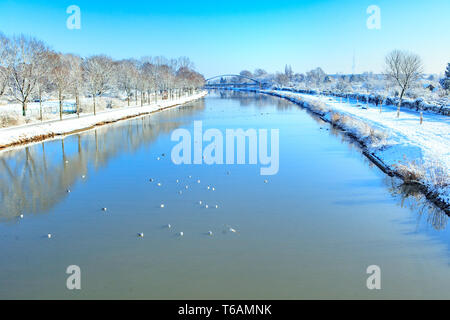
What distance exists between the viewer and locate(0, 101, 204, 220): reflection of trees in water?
451 inches

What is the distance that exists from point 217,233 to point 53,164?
10737mm

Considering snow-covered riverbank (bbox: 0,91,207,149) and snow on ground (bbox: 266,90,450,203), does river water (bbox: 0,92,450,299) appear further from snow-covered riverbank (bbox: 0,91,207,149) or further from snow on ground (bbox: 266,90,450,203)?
snow-covered riverbank (bbox: 0,91,207,149)

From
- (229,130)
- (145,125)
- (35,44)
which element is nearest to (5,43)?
(35,44)

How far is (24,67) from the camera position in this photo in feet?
92.6

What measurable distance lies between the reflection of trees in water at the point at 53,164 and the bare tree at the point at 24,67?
6.63 meters

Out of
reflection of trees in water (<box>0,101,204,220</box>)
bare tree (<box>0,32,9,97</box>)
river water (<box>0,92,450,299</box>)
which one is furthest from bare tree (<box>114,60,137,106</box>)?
river water (<box>0,92,450,299</box>)

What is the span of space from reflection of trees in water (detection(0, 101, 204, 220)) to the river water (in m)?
0.10

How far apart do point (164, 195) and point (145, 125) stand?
20.2 metres

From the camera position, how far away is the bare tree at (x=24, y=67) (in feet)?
92.1

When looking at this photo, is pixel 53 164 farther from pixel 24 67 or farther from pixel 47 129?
pixel 24 67

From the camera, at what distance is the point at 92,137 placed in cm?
2420

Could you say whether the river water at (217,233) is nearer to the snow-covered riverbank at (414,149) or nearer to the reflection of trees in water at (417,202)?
the reflection of trees in water at (417,202)

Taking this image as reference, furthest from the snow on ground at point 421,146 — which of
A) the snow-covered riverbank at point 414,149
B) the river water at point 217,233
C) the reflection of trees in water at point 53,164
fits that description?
the reflection of trees in water at point 53,164
